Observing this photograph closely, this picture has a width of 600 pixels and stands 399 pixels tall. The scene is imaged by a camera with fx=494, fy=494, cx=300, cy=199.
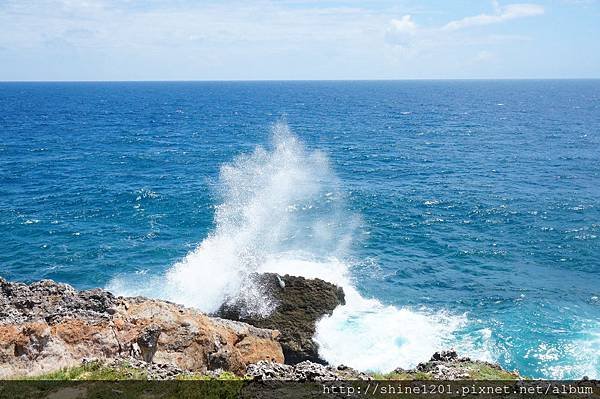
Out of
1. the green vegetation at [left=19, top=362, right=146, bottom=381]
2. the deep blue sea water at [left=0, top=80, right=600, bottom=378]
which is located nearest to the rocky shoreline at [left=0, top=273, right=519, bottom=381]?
the green vegetation at [left=19, top=362, right=146, bottom=381]

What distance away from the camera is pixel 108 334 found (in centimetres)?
2519

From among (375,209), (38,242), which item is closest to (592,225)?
(375,209)

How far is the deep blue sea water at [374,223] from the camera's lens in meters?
37.6

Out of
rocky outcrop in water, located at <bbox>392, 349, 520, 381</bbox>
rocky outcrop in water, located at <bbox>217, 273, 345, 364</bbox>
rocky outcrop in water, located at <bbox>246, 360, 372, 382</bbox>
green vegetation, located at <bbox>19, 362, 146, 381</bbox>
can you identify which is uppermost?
green vegetation, located at <bbox>19, 362, 146, 381</bbox>

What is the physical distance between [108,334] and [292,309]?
1486 cm

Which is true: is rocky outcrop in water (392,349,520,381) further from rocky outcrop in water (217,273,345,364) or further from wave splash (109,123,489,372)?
rocky outcrop in water (217,273,345,364)

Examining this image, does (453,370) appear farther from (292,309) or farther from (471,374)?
(292,309)

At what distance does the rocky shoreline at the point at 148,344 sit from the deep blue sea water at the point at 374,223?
18.4 feet

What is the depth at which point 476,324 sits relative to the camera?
123ft

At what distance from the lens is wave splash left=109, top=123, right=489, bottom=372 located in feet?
115

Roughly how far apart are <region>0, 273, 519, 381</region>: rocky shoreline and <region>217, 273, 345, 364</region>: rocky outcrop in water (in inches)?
3.7

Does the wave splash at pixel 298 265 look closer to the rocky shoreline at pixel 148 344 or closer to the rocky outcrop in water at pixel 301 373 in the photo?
the rocky shoreline at pixel 148 344

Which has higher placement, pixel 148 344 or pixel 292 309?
pixel 148 344

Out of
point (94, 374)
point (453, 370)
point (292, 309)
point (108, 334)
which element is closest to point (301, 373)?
point (453, 370)
